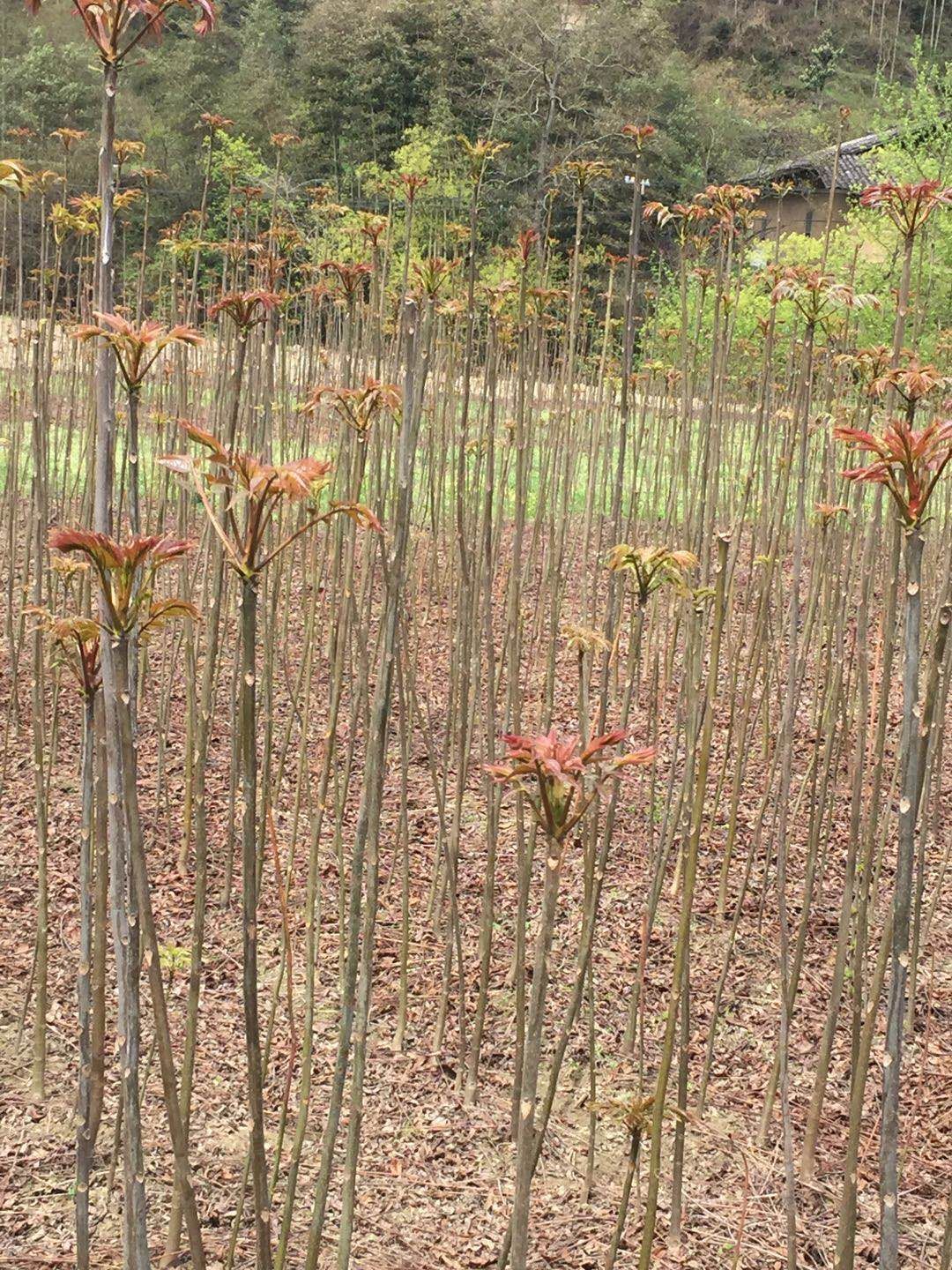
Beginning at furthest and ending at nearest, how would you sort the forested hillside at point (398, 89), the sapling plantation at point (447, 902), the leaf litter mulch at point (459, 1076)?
the forested hillside at point (398, 89)
the leaf litter mulch at point (459, 1076)
the sapling plantation at point (447, 902)

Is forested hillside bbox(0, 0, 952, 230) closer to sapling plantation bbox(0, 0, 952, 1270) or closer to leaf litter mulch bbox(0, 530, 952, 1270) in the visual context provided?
sapling plantation bbox(0, 0, 952, 1270)

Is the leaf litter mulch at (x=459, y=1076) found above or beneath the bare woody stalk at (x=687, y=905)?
beneath

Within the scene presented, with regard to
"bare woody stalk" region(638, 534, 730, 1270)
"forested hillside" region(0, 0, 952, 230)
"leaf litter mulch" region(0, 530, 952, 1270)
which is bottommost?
"leaf litter mulch" region(0, 530, 952, 1270)

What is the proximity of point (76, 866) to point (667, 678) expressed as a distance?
1.50 meters

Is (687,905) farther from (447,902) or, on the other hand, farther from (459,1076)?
(447,902)

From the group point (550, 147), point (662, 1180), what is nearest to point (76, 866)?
point (662, 1180)

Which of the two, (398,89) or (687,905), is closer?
(687,905)

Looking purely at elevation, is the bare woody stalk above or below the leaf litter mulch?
above

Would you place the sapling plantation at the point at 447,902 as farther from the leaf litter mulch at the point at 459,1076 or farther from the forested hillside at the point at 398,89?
the forested hillside at the point at 398,89

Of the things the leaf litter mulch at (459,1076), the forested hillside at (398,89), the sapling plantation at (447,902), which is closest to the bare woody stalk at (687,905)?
the sapling plantation at (447,902)

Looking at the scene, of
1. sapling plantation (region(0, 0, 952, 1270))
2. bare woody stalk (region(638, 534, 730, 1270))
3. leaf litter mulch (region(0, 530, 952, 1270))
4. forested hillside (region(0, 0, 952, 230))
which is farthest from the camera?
forested hillside (region(0, 0, 952, 230))

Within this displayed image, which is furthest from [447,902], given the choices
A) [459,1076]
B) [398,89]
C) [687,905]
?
[398,89]

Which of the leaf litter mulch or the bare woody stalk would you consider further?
→ the leaf litter mulch

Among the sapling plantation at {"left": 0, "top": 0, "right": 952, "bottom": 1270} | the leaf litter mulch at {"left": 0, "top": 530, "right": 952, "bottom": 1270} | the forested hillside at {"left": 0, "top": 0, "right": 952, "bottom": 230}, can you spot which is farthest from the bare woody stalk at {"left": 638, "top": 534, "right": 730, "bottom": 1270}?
the forested hillside at {"left": 0, "top": 0, "right": 952, "bottom": 230}
